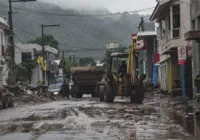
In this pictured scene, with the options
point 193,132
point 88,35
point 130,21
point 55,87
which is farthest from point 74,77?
point 130,21

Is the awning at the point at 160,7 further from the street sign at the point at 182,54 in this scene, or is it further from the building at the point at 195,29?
the street sign at the point at 182,54

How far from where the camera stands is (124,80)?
84.5 ft

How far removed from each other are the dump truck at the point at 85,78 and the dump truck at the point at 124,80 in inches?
472

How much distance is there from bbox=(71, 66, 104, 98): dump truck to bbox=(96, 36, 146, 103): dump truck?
11997 millimetres

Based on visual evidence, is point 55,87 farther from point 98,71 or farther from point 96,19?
point 96,19

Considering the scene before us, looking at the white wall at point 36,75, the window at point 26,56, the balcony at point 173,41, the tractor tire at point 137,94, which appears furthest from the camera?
the window at point 26,56

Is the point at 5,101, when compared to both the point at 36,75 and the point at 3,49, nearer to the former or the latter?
the point at 3,49

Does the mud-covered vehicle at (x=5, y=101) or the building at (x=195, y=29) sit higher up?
the building at (x=195, y=29)

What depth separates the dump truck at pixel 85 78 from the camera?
39156 mm

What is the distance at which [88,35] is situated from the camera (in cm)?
13862

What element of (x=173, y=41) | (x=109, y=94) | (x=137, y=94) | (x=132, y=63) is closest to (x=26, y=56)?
(x=173, y=41)

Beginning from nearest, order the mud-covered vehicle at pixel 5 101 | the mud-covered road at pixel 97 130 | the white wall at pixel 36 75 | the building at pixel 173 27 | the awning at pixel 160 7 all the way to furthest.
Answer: the mud-covered road at pixel 97 130 < the mud-covered vehicle at pixel 5 101 < the building at pixel 173 27 < the awning at pixel 160 7 < the white wall at pixel 36 75

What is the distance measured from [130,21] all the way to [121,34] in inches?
640

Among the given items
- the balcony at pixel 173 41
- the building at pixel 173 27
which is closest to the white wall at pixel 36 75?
the building at pixel 173 27
